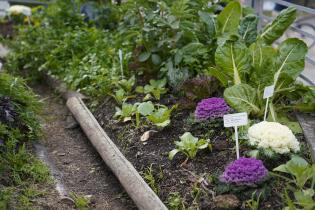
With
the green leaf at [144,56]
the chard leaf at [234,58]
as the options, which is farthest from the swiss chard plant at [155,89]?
the chard leaf at [234,58]

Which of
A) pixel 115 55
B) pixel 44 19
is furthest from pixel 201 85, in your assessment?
pixel 44 19

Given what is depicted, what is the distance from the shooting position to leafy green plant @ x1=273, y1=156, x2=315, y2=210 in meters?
2.67

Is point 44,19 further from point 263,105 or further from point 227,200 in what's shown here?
point 227,200

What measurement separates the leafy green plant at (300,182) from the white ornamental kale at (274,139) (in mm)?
180

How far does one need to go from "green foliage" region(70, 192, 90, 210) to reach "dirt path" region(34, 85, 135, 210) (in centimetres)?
5

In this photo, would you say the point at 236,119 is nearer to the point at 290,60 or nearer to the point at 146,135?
the point at 290,60

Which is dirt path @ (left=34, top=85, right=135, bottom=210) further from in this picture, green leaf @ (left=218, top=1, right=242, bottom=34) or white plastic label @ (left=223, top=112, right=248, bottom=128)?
green leaf @ (left=218, top=1, right=242, bottom=34)

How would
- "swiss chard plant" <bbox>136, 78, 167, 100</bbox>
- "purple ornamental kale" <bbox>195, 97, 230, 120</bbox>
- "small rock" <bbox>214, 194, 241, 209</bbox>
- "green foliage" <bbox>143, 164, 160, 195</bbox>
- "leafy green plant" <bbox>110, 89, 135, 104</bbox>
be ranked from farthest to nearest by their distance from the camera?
"leafy green plant" <bbox>110, 89, 135, 104</bbox> → "swiss chard plant" <bbox>136, 78, 167, 100</bbox> → "purple ornamental kale" <bbox>195, 97, 230, 120</bbox> → "green foliage" <bbox>143, 164, 160, 195</bbox> → "small rock" <bbox>214, 194, 241, 209</bbox>

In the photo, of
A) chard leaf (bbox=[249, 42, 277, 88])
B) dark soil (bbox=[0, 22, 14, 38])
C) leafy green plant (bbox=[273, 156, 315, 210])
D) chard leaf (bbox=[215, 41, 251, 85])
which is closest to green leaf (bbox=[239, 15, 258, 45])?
chard leaf (bbox=[249, 42, 277, 88])

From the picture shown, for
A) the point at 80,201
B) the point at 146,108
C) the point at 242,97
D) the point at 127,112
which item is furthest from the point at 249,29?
the point at 80,201

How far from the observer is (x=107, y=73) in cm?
503

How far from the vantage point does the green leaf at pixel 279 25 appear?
3.96 metres

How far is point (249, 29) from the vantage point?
13.7ft

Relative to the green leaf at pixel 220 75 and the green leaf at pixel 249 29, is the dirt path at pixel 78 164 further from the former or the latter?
the green leaf at pixel 249 29
